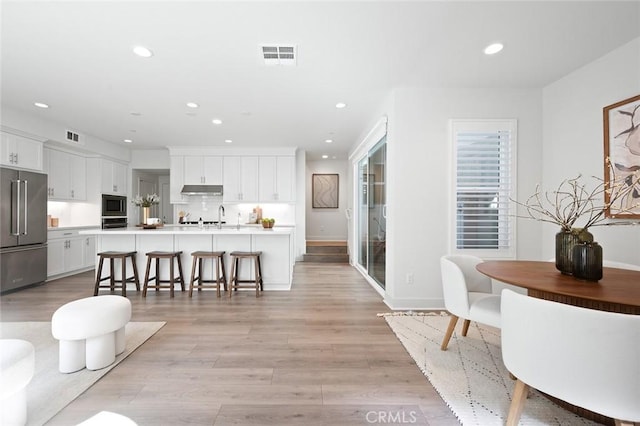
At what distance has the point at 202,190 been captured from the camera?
6238mm

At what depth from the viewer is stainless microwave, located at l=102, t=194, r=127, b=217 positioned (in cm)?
579

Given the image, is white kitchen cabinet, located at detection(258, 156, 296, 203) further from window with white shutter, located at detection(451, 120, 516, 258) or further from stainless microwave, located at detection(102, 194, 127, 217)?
window with white shutter, located at detection(451, 120, 516, 258)

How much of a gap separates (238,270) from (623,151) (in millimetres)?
4679

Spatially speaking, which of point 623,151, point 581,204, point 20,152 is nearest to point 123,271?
point 20,152

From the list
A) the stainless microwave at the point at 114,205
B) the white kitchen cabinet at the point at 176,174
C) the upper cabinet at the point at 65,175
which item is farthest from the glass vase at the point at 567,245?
the stainless microwave at the point at 114,205

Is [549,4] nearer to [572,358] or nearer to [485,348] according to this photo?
[572,358]

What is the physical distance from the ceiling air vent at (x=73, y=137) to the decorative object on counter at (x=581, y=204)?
6919 millimetres

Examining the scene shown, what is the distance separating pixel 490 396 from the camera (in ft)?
5.93

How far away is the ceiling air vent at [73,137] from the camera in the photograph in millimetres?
4902

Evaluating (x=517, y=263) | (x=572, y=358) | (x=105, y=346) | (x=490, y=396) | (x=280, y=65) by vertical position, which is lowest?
(x=490, y=396)

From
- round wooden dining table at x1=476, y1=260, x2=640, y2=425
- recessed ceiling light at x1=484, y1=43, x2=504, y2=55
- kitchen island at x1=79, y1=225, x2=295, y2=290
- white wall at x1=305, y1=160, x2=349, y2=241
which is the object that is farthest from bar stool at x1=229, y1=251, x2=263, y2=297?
white wall at x1=305, y1=160, x2=349, y2=241

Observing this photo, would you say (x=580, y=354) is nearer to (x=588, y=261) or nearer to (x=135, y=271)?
(x=588, y=261)

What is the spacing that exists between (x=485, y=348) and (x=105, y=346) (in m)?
3.15

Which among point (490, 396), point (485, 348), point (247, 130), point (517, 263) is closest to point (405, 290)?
point (485, 348)
